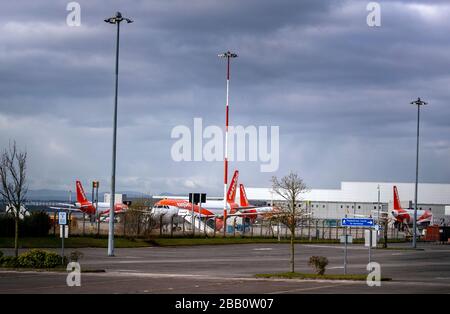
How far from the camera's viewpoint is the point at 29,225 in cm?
5822

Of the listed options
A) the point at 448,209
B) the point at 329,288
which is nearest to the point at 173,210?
the point at 329,288

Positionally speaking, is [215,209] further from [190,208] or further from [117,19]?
[117,19]

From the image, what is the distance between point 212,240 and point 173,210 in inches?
678

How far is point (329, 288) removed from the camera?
2583 centimetres

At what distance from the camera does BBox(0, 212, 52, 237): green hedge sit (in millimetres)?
56625

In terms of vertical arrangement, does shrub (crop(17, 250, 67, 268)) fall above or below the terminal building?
below

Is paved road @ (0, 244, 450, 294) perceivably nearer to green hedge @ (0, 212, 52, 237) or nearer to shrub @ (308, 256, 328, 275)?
shrub @ (308, 256, 328, 275)

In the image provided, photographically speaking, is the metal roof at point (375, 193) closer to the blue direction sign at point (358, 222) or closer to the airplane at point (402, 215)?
the airplane at point (402, 215)

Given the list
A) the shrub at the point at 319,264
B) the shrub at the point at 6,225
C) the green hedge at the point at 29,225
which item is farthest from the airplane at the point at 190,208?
the shrub at the point at 319,264

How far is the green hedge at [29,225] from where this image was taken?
186 ft

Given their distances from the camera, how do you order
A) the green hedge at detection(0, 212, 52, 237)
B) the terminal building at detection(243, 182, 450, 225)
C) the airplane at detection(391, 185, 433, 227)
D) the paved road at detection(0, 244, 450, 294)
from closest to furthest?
the paved road at detection(0, 244, 450, 294) < the green hedge at detection(0, 212, 52, 237) < the airplane at detection(391, 185, 433, 227) < the terminal building at detection(243, 182, 450, 225)

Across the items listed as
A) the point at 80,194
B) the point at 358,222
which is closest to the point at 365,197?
the point at 80,194

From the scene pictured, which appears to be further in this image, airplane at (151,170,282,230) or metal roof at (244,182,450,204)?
metal roof at (244,182,450,204)

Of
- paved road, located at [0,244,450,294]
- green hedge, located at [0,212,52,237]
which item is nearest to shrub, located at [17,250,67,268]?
paved road, located at [0,244,450,294]
